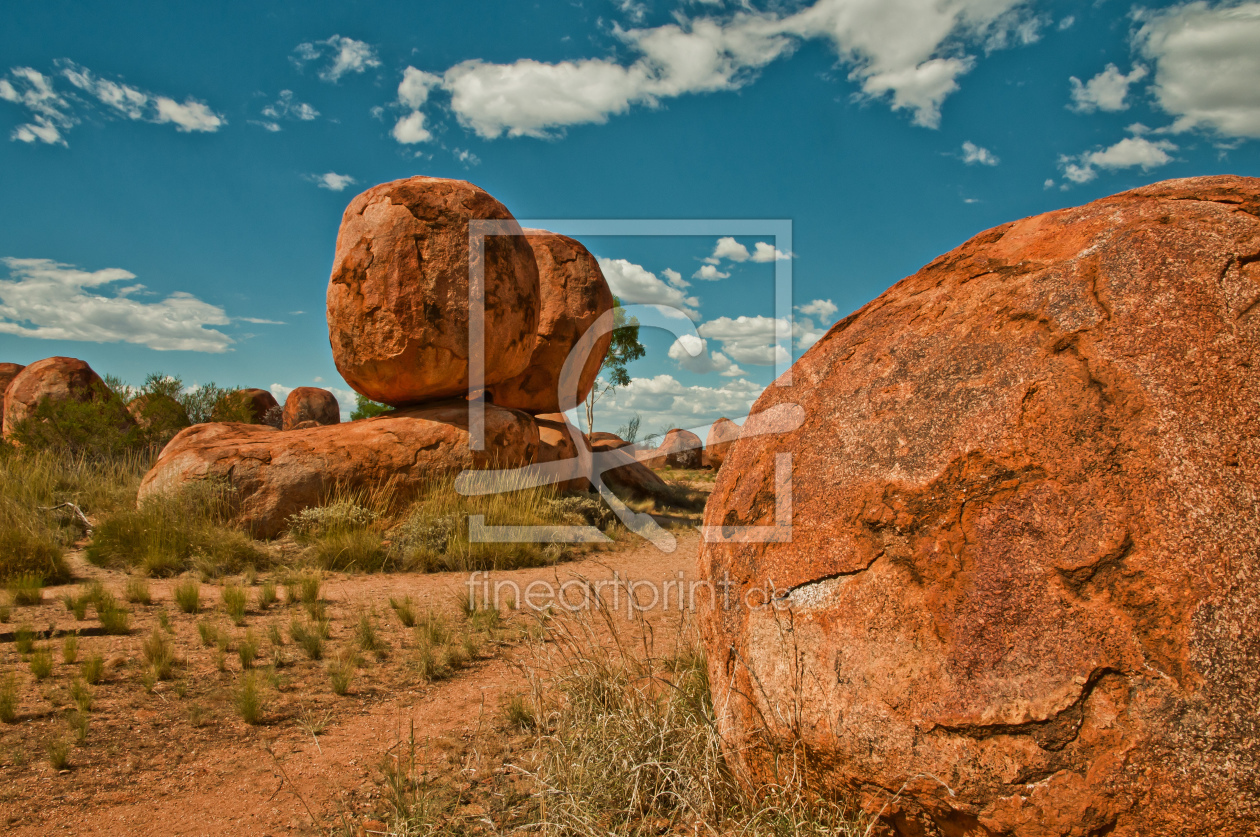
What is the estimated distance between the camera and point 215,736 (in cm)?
320

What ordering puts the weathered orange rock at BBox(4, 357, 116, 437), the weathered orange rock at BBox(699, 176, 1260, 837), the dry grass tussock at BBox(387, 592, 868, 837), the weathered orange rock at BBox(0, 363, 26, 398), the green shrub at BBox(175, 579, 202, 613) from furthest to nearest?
the weathered orange rock at BBox(0, 363, 26, 398) < the weathered orange rock at BBox(4, 357, 116, 437) < the green shrub at BBox(175, 579, 202, 613) < the dry grass tussock at BBox(387, 592, 868, 837) < the weathered orange rock at BBox(699, 176, 1260, 837)

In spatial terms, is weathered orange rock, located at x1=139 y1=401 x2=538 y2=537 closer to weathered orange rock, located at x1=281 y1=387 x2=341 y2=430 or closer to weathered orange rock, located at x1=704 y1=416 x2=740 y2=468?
weathered orange rock, located at x1=704 y1=416 x2=740 y2=468

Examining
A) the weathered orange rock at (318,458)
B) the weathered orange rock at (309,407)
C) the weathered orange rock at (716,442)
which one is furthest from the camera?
the weathered orange rock at (309,407)

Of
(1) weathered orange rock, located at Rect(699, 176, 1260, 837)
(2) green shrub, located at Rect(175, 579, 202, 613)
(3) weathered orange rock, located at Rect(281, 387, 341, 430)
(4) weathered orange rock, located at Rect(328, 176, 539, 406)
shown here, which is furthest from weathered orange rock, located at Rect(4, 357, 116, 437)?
(1) weathered orange rock, located at Rect(699, 176, 1260, 837)

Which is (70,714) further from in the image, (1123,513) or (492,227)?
(492,227)

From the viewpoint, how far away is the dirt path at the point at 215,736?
101 inches

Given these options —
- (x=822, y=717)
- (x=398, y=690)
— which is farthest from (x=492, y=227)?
(x=822, y=717)

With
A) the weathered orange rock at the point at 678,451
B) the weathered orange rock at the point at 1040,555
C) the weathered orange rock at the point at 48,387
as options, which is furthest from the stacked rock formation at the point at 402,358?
the weathered orange rock at the point at 678,451

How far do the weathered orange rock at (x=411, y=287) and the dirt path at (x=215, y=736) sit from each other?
419cm

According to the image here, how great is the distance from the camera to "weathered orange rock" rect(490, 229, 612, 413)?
11539mm

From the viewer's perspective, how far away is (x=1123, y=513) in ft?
5.30

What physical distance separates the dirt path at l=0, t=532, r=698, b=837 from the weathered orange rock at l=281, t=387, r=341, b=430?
21.3 meters

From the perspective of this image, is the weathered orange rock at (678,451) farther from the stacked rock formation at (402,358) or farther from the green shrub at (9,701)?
the green shrub at (9,701)

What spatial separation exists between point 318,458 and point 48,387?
38.2 feet
